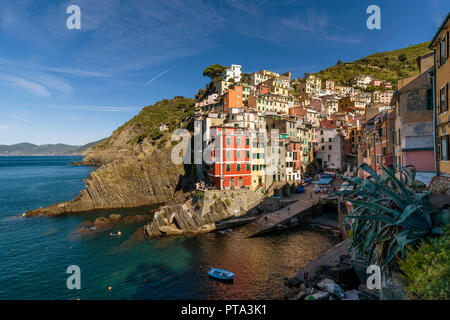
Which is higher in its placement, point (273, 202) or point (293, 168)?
point (293, 168)

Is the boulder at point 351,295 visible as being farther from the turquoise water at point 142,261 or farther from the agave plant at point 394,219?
the agave plant at point 394,219

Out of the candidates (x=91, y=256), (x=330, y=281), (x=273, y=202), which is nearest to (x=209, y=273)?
(x=330, y=281)

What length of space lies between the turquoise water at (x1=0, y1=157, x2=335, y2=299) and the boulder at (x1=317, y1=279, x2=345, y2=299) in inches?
186

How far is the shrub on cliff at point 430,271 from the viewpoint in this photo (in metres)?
8.23

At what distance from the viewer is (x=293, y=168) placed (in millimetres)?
58469

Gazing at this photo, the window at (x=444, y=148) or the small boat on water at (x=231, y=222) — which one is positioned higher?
the window at (x=444, y=148)

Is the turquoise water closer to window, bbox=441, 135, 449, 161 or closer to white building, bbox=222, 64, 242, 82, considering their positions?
window, bbox=441, 135, 449, 161

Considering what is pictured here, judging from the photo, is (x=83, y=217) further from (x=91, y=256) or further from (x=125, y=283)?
(x=125, y=283)

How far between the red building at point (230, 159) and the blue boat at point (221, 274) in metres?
21.1

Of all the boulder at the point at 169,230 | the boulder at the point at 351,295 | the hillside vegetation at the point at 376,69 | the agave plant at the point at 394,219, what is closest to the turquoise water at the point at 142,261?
the boulder at the point at 169,230

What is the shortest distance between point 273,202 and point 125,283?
29947mm

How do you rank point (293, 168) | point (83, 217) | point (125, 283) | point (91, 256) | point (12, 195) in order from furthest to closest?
point (12, 195) < point (293, 168) < point (83, 217) < point (91, 256) < point (125, 283)

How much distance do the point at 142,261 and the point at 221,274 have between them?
38.0 ft

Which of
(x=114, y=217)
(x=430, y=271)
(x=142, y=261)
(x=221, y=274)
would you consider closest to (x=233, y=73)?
(x=114, y=217)
